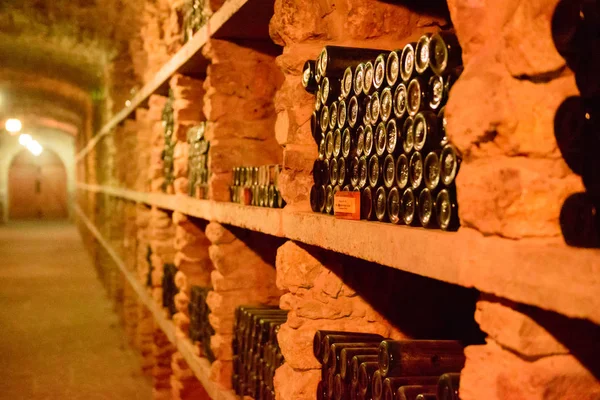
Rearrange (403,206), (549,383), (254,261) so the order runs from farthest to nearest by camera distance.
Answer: (254,261), (403,206), (549,383)

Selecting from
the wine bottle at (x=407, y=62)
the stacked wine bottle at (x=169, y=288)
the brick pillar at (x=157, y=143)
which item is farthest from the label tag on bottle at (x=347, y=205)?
the brick pillar at (x=157, y=143)

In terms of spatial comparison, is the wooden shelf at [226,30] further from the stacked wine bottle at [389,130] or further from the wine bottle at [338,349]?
the wine bottle at [338,349]

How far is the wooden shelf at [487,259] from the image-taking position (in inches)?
39.6

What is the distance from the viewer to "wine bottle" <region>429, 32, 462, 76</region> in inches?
60.2

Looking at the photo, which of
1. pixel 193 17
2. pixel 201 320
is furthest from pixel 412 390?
pixel 193 17

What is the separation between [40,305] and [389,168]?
815cm

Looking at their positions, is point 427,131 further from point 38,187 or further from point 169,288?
point 38,187

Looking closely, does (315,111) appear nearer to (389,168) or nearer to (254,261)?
(389,168)

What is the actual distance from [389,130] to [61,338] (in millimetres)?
6430

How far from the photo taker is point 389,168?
1.80 m

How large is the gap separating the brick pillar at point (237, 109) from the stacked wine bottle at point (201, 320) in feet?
2.47

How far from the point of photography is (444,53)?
1.54 m

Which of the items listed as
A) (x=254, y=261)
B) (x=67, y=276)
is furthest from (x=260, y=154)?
(x=67, y=276)

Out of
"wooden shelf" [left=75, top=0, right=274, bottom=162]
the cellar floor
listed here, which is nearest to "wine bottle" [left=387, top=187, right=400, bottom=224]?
"wooden shelf" [left=75, top=0, right=274, bottom=162]
